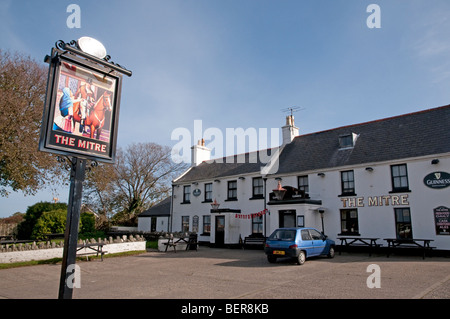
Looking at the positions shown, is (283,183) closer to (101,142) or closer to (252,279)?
(252,279)

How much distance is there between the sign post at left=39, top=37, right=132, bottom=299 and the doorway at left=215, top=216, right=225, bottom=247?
19.6 m

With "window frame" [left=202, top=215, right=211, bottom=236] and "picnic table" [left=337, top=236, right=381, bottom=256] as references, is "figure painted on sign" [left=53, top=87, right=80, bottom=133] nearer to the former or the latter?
"picnic table" [left=337, top=236, right=381, bottom=256]

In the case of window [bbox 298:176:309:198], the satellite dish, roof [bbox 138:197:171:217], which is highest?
the satellite dish

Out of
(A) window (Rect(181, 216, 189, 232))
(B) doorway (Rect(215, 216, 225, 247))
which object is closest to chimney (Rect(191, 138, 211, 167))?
(A) window (Rect(181, 216, 189, 232))

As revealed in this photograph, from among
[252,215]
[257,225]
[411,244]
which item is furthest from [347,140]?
[257,225]

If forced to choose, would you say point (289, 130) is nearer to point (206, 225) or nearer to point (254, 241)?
point (254, 241)

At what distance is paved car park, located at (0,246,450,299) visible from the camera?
8570 millimetres

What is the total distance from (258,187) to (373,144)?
9.00 meters

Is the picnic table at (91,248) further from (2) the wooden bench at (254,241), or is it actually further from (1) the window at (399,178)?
(1) the window at (399,178)

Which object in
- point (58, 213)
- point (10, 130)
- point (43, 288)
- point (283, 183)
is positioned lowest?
point (43, 288)

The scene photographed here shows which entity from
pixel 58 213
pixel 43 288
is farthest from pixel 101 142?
pixel 58 213
